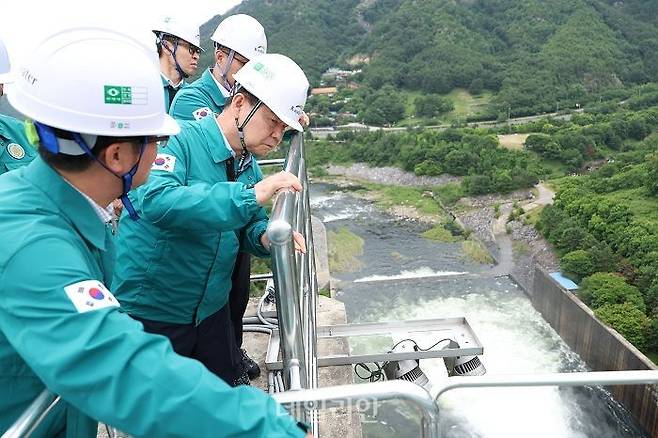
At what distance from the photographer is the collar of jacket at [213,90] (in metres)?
3.50

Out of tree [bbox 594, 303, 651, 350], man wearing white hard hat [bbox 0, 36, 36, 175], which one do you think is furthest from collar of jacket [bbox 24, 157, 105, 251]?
tree [bbox 594, 303, 651, 350]

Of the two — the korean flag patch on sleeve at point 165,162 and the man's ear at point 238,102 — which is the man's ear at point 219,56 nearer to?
the man's ear at point 238,102

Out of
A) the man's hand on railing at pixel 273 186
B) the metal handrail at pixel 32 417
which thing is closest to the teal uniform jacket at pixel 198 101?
the man's hand on railing at pixel 273 186

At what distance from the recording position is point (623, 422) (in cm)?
1791

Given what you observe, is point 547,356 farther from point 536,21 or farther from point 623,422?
point 536,21

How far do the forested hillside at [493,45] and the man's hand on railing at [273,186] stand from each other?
68.5m

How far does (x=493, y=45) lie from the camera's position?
277ft

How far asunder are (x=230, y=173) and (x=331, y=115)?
71005mm

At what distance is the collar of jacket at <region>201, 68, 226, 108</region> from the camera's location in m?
3.50

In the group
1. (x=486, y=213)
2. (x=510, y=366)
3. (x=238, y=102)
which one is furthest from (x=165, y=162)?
(x=486, y=213)

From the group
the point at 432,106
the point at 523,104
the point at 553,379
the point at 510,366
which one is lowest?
the point at 510,366

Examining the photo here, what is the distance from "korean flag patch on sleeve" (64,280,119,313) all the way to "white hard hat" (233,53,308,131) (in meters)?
1.31

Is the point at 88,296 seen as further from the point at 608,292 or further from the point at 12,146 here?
the point at 608,292

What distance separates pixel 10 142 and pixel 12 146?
2 cm
